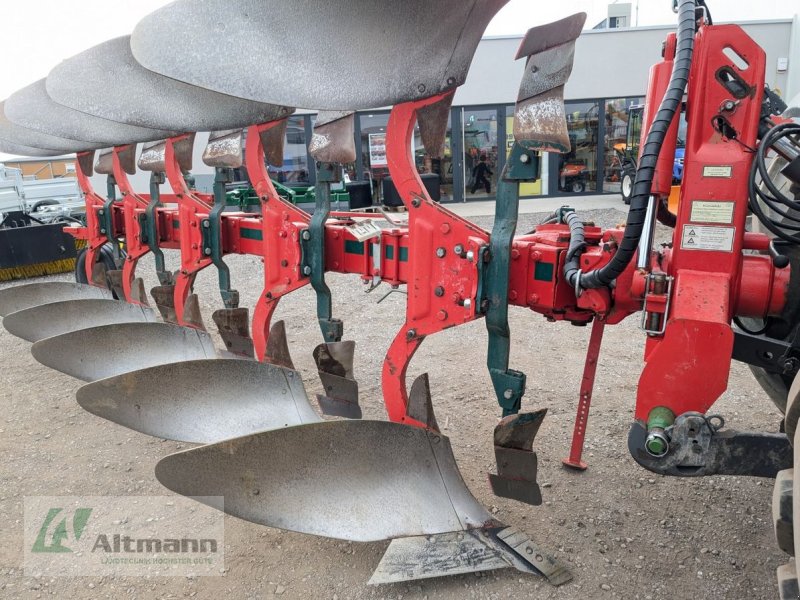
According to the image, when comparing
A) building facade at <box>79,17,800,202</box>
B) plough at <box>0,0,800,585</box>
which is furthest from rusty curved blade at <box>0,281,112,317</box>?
building facade at <box>79,17,800,202</box>

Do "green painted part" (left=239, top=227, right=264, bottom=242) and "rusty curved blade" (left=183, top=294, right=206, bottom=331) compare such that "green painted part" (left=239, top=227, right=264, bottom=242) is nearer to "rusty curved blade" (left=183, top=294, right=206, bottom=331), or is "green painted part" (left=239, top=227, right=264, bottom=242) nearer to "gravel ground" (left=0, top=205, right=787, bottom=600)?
"rusty curved blade" (left=183, top=294, right=206, bottom=331)

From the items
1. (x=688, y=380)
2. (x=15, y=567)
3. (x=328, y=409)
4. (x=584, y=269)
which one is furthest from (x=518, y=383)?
(x=15, y=567)

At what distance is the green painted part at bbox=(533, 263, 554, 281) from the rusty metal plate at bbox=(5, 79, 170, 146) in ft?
7.96

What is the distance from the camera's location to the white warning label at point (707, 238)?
1.59 metres

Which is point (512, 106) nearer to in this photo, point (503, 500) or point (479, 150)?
point (479, 150)

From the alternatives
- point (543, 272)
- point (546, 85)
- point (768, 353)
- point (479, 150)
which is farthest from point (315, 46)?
point (479, 150)

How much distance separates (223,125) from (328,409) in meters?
1.40

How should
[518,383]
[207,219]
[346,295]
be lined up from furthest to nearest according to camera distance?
[346,295] < [207,219] < [518,383]

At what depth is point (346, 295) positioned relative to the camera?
5730mm

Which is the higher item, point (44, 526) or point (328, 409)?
point (328, 409)

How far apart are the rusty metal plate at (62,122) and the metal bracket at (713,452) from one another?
302 cm

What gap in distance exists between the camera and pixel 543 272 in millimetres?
1977

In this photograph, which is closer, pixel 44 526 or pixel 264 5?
pixel 264 5

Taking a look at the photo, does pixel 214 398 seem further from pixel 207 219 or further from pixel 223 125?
pixel 223 125
